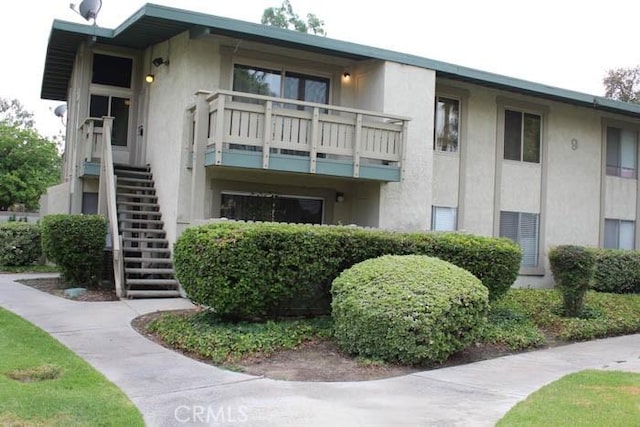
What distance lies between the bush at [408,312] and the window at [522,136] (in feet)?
28.6

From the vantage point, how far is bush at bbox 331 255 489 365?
6.83m

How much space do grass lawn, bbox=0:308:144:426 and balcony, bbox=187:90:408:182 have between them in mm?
4953

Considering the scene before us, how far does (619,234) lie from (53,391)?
16959 millimetres

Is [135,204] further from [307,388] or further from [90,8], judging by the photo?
[307,388]

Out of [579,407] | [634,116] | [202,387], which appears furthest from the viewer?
[634,116]

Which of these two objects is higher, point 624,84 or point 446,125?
point 624,84

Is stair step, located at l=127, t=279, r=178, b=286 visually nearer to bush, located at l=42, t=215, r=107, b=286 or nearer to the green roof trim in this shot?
bush, located at l=42, t=215, r=107, b=286

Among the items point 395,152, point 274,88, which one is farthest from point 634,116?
point 274,88

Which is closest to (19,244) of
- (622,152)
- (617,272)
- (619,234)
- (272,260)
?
(272,260)

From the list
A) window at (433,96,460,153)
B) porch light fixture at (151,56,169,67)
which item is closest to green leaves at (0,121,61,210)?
porch light fixture at (151,56,169,67)

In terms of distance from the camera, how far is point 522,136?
1577cm

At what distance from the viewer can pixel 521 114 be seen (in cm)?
1570

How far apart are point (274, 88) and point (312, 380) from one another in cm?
807

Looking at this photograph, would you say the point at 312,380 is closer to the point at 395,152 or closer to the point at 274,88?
the point at 395,152
